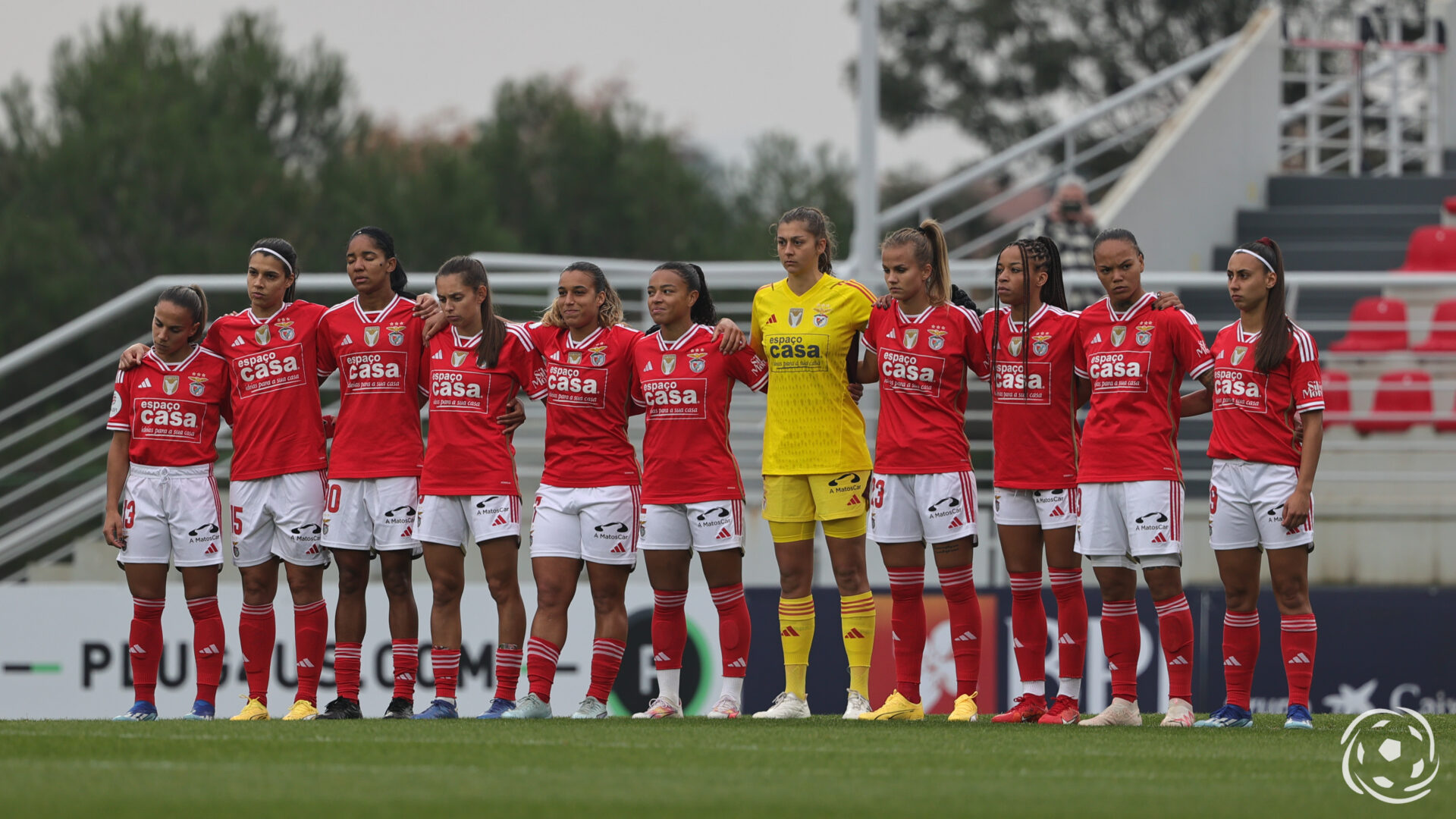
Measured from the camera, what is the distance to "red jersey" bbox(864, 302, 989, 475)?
7.65 metres

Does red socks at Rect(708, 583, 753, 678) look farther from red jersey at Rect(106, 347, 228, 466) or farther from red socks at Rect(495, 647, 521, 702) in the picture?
red jersey at Rect(106, 347, 228, 466)

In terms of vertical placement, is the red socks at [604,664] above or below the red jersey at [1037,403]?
below

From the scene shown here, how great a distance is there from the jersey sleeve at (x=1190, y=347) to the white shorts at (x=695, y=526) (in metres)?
1.97

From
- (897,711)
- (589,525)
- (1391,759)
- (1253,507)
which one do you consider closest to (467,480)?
(589,525)

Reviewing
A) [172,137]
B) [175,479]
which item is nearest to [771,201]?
[172,137]

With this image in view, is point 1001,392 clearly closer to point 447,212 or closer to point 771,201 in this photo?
point 447,212

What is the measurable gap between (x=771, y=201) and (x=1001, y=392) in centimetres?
3483

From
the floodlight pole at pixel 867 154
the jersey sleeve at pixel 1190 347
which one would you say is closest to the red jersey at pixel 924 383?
the jersey sleeve at pixel 1190 347

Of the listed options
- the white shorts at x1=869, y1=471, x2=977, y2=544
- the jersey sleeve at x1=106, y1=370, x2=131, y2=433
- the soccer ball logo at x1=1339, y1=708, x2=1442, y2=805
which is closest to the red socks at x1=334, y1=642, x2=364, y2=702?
the jersey sleeve at x1=106, y1=370, x2=131, y2=433

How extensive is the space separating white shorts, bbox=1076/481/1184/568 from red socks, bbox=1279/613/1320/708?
524mm

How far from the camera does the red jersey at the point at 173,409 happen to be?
8.11 metres

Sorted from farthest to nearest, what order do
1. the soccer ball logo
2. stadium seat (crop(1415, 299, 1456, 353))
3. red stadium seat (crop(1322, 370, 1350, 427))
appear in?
stadium seat (crop(1415, 299, 1456, 353))
red stadium seat (crop(1322, 370, 1350, 427))
the soccer ball logo

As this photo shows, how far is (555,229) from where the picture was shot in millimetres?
34844

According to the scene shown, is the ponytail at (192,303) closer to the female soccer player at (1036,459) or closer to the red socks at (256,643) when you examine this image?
the red socks at (256,643)
